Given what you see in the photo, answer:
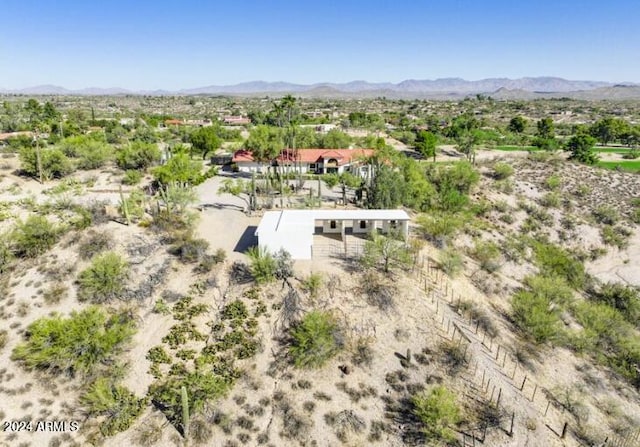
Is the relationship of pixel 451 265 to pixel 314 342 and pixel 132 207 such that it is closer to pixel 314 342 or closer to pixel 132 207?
pixel 314 342

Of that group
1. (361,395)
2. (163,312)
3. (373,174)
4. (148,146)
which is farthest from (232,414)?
(148,146)

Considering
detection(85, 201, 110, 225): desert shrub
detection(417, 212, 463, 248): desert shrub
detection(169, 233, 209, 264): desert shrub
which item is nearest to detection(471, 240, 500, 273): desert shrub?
detection(417, 212, 463, 248): desert shrub

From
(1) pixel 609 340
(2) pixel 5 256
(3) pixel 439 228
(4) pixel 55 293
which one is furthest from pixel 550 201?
(2) pixel 5 256

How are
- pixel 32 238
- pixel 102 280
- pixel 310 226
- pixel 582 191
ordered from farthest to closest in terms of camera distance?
pixel 582 191 → pixel 310 226 → pixel 32 238 → pixel 102 280

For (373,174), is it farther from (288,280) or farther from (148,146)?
(148,146)

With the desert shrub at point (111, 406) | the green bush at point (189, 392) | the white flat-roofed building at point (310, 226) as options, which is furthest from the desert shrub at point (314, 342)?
the desert shrub at point (111, 406)

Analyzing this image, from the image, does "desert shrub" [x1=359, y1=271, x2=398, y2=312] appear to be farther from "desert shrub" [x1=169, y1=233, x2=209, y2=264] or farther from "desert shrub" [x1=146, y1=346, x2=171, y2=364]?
"desert shrub" [x1=146, y1=346, x2=171, y2=364]

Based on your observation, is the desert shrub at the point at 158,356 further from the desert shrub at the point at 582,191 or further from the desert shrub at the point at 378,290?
the desert shrub at the point at 582,191
